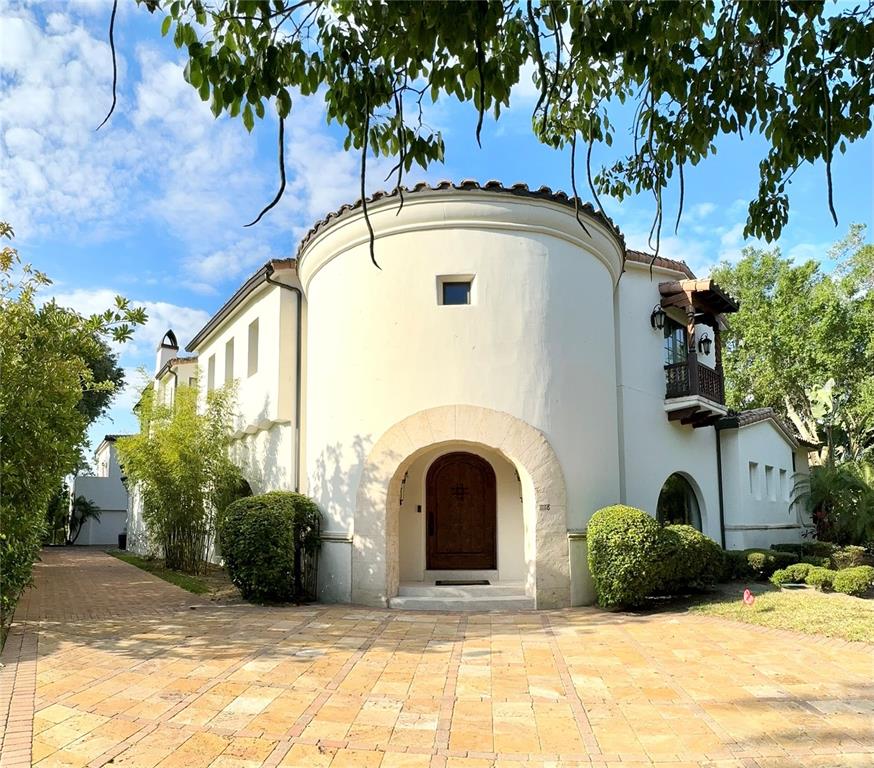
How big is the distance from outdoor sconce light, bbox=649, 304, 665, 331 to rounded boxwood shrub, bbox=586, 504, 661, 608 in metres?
5.55

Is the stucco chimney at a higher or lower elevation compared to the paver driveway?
higher

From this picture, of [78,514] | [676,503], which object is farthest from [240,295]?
[78,514]

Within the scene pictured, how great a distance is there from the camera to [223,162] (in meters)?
6.01

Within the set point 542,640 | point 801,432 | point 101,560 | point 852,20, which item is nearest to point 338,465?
point 542,640

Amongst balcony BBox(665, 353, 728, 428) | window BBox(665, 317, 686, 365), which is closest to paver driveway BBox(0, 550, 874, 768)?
balcony BBox(665, 353, 728, 428)

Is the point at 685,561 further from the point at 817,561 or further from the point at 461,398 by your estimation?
the point at 817,561

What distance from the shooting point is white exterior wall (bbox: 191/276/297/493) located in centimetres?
1340

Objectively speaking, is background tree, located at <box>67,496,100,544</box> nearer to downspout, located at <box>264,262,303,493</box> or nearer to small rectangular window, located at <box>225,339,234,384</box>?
small rectangular window, located at <box>225,339,234,384</box>

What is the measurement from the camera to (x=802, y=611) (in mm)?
9727

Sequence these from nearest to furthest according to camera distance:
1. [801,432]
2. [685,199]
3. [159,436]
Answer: [685,199] < [159,436] < [801,432]

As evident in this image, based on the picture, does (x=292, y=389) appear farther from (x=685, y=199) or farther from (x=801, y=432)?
(x=801, y=432)

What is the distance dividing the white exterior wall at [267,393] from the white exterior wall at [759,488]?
10.6m

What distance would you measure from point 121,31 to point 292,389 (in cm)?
1004

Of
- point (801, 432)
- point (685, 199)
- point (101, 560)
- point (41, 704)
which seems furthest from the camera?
point (801, 432)
